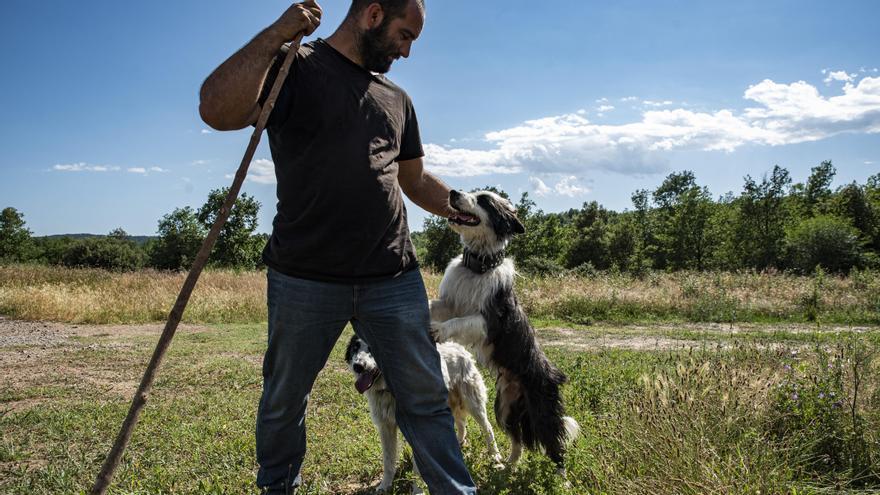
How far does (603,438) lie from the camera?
4.18m

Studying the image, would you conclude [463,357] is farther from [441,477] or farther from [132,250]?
[132,250]

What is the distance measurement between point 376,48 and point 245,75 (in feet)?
2.46

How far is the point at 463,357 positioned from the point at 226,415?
2.99 meters

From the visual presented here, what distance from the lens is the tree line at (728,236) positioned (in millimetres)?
40969

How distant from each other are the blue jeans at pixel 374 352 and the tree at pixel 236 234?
4033cm

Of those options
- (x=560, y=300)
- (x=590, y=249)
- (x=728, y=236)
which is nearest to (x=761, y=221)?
(x=728, y=236)

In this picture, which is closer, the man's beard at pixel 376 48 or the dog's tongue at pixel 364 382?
the man's beard at pixel 376 48

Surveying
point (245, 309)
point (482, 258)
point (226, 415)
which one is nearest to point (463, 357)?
point (482, 258)

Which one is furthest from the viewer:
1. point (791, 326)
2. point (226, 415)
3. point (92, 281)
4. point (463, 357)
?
point (92, 281)

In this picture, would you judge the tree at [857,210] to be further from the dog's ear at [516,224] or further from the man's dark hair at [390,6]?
the man's dark hair at [390,6]

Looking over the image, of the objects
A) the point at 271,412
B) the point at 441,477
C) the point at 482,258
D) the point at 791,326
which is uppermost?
the point at 482,258

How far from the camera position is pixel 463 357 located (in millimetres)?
4578

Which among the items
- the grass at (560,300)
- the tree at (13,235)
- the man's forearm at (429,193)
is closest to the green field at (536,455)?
the man's forearm at (429,193)

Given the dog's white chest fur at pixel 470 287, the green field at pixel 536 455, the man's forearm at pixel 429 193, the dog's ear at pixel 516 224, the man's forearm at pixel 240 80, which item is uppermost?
the man's forearm at pixel 240 80
